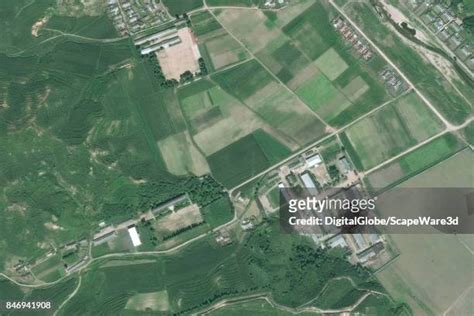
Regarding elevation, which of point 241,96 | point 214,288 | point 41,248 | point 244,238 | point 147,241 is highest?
point 241,96

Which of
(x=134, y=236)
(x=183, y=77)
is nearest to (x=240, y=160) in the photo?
(x=183, y=77)

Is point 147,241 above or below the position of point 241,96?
below

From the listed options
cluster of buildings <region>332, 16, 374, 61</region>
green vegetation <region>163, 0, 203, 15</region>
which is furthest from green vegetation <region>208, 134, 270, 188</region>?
green vegetation <region>163, 0, 203, 15</region>

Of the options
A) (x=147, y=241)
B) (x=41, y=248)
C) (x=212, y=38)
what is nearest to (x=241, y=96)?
(x=212, y=38)

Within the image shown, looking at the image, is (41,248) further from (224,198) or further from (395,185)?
(395,185)

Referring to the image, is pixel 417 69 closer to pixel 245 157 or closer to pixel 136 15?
pixel 245 157

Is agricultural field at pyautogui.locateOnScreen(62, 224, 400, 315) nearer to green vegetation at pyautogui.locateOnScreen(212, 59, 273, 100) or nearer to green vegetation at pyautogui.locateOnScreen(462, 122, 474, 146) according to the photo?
green vegetation at pyautogui.locateOnScreen(212, 59, 273, 100)
